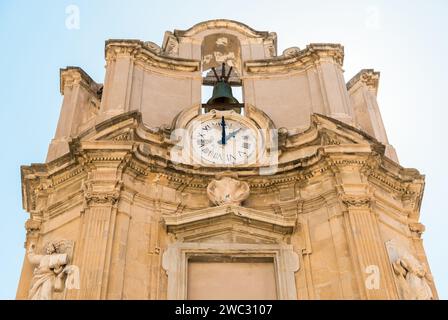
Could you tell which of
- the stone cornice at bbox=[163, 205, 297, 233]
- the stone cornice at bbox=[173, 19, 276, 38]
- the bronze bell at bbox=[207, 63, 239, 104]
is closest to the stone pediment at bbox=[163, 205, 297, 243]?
the stone cornice at bbox=[163, 205, 297, 233]

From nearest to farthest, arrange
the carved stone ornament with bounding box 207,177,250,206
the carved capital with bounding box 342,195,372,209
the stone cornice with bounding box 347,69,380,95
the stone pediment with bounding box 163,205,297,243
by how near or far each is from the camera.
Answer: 1. the carved capital with bounding box 342,195,372,209
2. the stone pediment with bounding box 163,205,297,243
3. the carved stone ornament with bounding box 207,177,250,206
4. the stone cornice with bounding box 347,69,380,95

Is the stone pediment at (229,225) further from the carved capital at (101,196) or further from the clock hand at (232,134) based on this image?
the clock hand at (232,134)

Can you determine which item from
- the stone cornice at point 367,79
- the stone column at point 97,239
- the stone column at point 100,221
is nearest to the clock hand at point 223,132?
the stone column at point 100,221

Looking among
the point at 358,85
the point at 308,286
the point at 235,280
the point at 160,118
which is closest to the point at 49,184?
the point at 160,118

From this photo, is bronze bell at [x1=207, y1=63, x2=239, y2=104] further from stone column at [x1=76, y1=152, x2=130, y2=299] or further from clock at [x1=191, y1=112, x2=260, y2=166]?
stone column at [x1=76, y1=152, x2=130, y2=299]

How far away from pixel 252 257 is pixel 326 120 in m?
3.84

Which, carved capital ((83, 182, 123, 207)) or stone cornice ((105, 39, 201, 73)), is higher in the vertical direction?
stone cornice ((105, 39, 201, 73))

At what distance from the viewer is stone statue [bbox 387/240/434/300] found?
1309 cm

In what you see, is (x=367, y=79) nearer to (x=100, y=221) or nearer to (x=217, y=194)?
(x=217, y=194)

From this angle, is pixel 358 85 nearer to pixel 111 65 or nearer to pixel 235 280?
pixel 111 65

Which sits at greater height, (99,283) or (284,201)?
(284,201)

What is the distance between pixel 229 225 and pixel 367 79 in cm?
728

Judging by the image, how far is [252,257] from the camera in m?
14.0

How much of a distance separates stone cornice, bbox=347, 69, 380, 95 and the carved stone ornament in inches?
228
